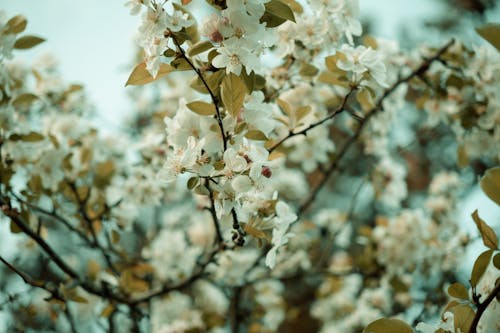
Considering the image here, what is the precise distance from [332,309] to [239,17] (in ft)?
9.95

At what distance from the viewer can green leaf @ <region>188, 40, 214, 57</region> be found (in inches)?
39.6

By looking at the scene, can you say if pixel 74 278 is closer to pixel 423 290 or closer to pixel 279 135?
pixel 279 135

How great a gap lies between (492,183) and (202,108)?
0.67 meters

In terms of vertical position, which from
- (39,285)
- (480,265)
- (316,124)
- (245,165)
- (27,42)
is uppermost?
(27,42)

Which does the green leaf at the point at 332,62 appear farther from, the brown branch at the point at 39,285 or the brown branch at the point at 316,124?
the brown branch at the point at 39,285

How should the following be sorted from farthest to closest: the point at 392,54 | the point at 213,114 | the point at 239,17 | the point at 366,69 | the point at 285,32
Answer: the point at 392,54 < the point at 285,32 < the point at 366,69 < the point at 213,114 < the point at 239,17

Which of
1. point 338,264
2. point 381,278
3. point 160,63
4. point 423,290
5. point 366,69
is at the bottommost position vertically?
point 338,264

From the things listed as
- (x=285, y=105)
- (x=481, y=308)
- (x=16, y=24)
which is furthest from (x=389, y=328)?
(x=16, y=24)

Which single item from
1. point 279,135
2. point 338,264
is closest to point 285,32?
point 279,135

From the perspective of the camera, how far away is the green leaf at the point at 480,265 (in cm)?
104

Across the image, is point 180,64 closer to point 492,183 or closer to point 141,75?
point 141,75

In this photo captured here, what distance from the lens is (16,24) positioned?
4.77ft

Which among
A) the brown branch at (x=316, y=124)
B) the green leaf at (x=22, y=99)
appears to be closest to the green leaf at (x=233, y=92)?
the brown branch at (x=316, y=124)

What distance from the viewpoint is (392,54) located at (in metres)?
2.07
